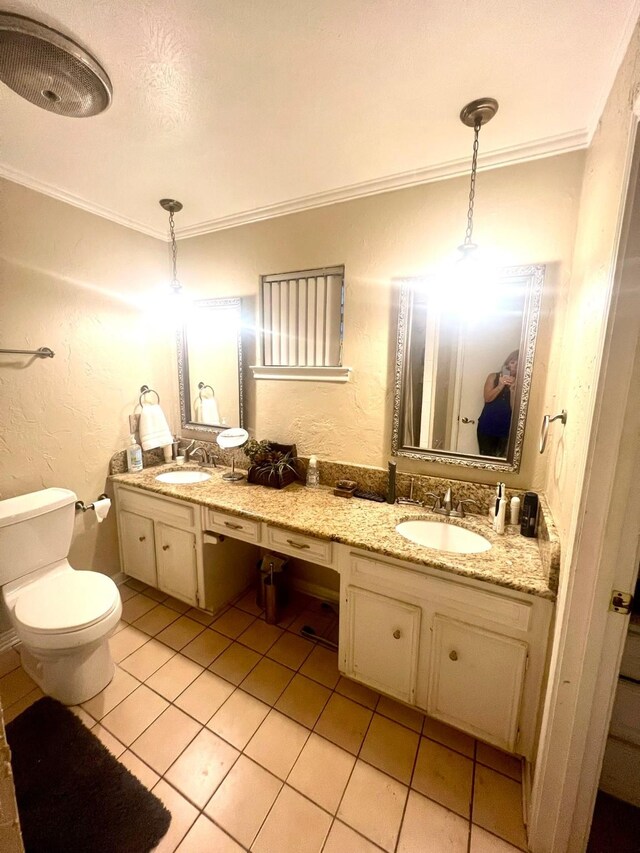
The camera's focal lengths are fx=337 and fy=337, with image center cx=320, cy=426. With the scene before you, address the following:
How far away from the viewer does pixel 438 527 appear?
5.04 feet

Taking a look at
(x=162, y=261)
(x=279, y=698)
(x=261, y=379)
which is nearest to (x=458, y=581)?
(x=279, y=698)

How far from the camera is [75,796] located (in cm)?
115

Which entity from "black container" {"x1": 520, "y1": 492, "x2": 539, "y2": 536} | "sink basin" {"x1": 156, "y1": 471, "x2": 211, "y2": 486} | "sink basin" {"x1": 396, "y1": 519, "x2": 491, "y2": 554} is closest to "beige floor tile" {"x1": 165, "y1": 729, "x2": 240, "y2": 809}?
"sink basin" {"x1": 396, "y1": 519, "x2": 491, "y2": 554}

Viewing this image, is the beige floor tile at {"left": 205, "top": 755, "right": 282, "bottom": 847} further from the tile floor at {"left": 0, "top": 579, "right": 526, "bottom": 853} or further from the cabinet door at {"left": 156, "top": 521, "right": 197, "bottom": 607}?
the cabinet door at {"left": 156, "top": 521, "right": 197, "bottom": 607}

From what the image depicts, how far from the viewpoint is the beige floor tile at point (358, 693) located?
1.49m

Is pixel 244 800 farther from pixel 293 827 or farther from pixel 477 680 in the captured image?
pixel 477 680

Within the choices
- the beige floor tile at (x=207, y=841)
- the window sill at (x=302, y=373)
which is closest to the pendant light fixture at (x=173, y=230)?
the window sill at (x=302, y=373)

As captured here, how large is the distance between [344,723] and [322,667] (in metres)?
0.27

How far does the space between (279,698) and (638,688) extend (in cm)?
132

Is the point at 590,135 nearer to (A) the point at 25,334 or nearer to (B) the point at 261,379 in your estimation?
(B) the point at 261,379

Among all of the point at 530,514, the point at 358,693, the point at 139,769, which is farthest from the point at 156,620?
the point at 530,514

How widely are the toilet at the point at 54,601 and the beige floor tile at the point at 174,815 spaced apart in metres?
0.57

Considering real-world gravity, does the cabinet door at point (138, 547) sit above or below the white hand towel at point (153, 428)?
below

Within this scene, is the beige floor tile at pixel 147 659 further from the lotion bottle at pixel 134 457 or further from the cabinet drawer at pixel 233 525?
the lotion bottle at pixel 134 457
